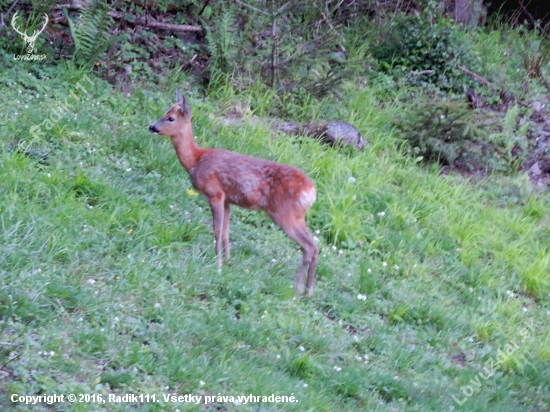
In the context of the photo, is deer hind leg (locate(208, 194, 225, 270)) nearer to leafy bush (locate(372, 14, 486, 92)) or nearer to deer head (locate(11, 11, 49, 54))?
deer head (locate(11, 11, 49, 54))

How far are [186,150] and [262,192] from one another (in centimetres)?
89

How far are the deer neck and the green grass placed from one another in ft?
1.83

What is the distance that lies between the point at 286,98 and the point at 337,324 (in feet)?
15.7

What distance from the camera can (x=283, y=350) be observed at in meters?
5.74

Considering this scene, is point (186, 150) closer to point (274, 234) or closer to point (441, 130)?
point (274, 234)

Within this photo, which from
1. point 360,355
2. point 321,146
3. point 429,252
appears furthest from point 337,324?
point 321,146

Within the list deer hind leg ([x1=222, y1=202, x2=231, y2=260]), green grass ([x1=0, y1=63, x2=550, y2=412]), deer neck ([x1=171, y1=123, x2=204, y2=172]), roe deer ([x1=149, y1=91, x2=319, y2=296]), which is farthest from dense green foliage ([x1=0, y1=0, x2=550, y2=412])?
deer neck ([x1=171, y1=123, x2=204, y2=172])

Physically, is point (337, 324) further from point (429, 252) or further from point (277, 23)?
point (277, 23)

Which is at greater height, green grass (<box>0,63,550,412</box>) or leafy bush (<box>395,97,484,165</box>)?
leafy bush (<box>395,97,484,165</box>)

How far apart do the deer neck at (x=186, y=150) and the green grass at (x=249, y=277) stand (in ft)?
1.83

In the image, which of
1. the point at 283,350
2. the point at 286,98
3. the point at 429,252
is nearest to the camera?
the point at 283,350

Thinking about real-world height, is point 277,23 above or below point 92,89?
above

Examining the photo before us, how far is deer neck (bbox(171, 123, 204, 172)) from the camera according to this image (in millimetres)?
7078

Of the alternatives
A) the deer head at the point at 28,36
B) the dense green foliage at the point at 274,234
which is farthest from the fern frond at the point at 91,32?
the deer head at the point at 28,36
